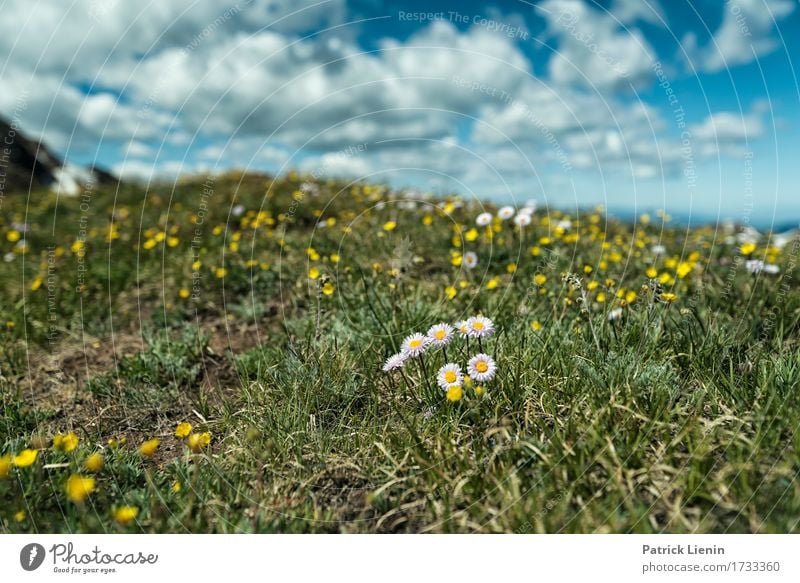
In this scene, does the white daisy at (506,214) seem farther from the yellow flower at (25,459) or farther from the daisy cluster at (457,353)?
the yellow flower at (25,459)

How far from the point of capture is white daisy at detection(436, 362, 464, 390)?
304 cm

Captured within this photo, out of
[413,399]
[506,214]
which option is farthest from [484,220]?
[413,399]

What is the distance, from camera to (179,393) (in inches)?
155

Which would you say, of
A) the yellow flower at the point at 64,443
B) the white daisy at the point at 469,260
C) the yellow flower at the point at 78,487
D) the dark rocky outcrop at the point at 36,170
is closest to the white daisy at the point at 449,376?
the yellow flower at the point at 78,487

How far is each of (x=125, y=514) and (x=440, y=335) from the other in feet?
5.89

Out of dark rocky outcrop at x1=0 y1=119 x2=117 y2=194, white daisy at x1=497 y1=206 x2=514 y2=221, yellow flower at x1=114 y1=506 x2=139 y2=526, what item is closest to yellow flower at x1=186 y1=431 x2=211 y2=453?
yellow flower at x1=114 y1=506 x2=139 y2=526

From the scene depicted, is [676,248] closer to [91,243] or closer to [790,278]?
[790,278]

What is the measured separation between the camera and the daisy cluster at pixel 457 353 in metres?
3.00

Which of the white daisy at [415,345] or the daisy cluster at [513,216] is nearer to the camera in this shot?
the white daisy at [415,345]

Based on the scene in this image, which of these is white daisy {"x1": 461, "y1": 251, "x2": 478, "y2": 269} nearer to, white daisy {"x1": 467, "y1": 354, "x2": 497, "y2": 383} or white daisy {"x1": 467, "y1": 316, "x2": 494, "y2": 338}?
white daisy {"x1": 467, "y1": 316, "x2": 494, "y2": 338}

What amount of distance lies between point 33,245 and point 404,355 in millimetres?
7355
